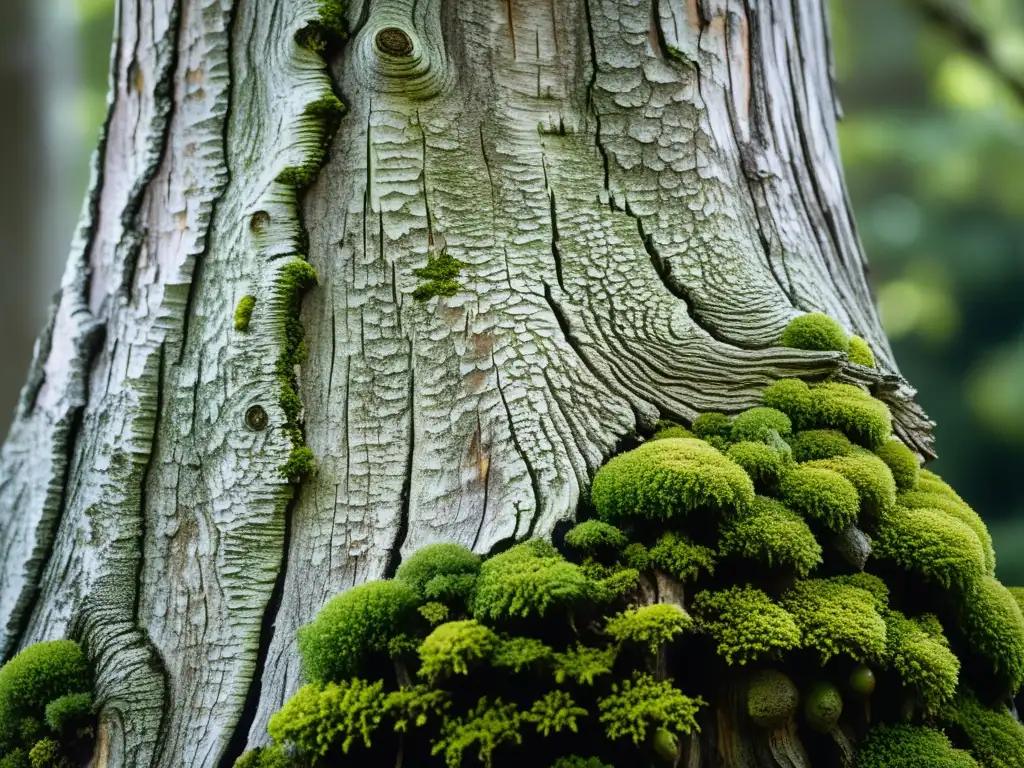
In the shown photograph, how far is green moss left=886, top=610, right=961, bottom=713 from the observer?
60.6 inches

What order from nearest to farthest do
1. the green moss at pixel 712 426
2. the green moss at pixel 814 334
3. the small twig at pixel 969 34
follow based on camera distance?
the green moss at pixel 712 426
the green moss at pixel 814 334
the small twig at pixel 969 34

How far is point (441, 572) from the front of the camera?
4.99 feet

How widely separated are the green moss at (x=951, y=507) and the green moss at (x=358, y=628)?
1111mm

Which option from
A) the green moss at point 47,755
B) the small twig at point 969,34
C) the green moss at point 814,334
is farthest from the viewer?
the small twig at point 969,34

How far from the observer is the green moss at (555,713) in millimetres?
1345

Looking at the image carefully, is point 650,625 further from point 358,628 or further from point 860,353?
point 860,353

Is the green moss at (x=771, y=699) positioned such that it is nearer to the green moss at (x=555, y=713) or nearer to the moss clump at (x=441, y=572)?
the green moss at (x=555, y=713)

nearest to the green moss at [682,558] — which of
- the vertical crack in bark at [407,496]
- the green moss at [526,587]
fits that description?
the green moss at [526,587]

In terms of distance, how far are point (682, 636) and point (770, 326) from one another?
0.81 metres

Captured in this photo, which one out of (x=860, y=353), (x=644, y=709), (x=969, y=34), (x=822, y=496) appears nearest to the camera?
(x=644, y=709)

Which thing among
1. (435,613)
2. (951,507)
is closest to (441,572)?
(435,613)

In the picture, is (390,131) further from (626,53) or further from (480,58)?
(626,53)

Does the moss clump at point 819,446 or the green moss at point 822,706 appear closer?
the green moss at point 822,706

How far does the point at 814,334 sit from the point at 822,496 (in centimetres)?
46
